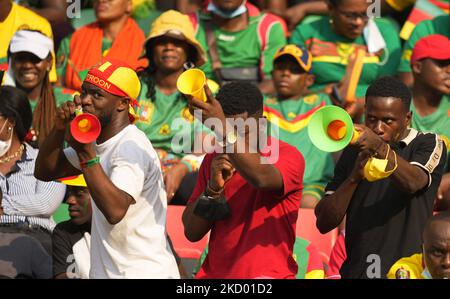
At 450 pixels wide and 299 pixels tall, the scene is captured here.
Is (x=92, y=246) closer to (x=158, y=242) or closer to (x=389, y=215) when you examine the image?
(x=158, y=242)

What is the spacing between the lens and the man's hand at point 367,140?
5.74m

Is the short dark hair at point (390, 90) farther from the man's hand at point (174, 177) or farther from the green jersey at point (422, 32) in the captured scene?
the green jersey at point (422, 32)

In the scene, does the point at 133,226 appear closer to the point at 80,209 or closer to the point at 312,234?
the point at 80,209

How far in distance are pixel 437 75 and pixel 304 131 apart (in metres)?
1.10

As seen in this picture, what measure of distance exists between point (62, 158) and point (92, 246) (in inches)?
21.2

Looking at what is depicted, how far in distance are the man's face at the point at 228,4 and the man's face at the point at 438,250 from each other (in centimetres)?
461

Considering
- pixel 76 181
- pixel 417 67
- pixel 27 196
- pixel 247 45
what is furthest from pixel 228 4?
pixel 76 181

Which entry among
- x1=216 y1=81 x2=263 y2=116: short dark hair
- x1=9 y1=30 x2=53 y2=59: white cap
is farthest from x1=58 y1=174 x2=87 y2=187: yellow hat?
x1=9 y1=30 x2=53 y2=59: white cap

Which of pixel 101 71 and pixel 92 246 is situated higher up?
pixel 101 71
